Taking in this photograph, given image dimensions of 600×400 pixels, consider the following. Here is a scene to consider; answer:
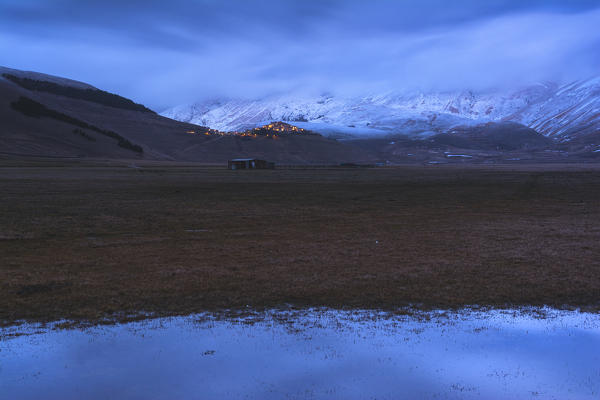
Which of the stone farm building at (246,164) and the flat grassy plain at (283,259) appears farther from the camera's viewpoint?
the stone farm building at (246,164)

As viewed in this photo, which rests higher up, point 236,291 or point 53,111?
point 53,111

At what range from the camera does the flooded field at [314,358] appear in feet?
28.7

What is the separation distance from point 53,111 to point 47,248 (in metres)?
199

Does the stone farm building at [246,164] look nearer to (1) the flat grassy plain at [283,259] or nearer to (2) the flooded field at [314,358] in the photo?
(1) the flat grassy plain at [283,259]

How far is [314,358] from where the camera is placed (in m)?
9.94

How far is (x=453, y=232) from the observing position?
24.3m

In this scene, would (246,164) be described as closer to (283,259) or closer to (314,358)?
(283,259)

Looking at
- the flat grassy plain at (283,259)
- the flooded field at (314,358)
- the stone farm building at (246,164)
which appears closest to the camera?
the flooded field at (314,358)

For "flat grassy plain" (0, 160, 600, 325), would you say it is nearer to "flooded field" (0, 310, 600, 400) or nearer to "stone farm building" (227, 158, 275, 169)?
"flooded field" (0, 310, 600, 400)

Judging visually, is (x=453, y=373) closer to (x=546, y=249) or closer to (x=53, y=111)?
(x=546, y=249)

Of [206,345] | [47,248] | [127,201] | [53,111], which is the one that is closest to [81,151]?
Answer: [53,111]

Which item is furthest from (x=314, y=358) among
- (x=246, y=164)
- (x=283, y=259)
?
(x=246, y=164)

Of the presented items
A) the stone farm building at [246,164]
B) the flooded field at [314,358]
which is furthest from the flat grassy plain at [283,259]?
the stone farm building at [246,164]

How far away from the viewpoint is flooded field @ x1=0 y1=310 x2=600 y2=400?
8.73m
